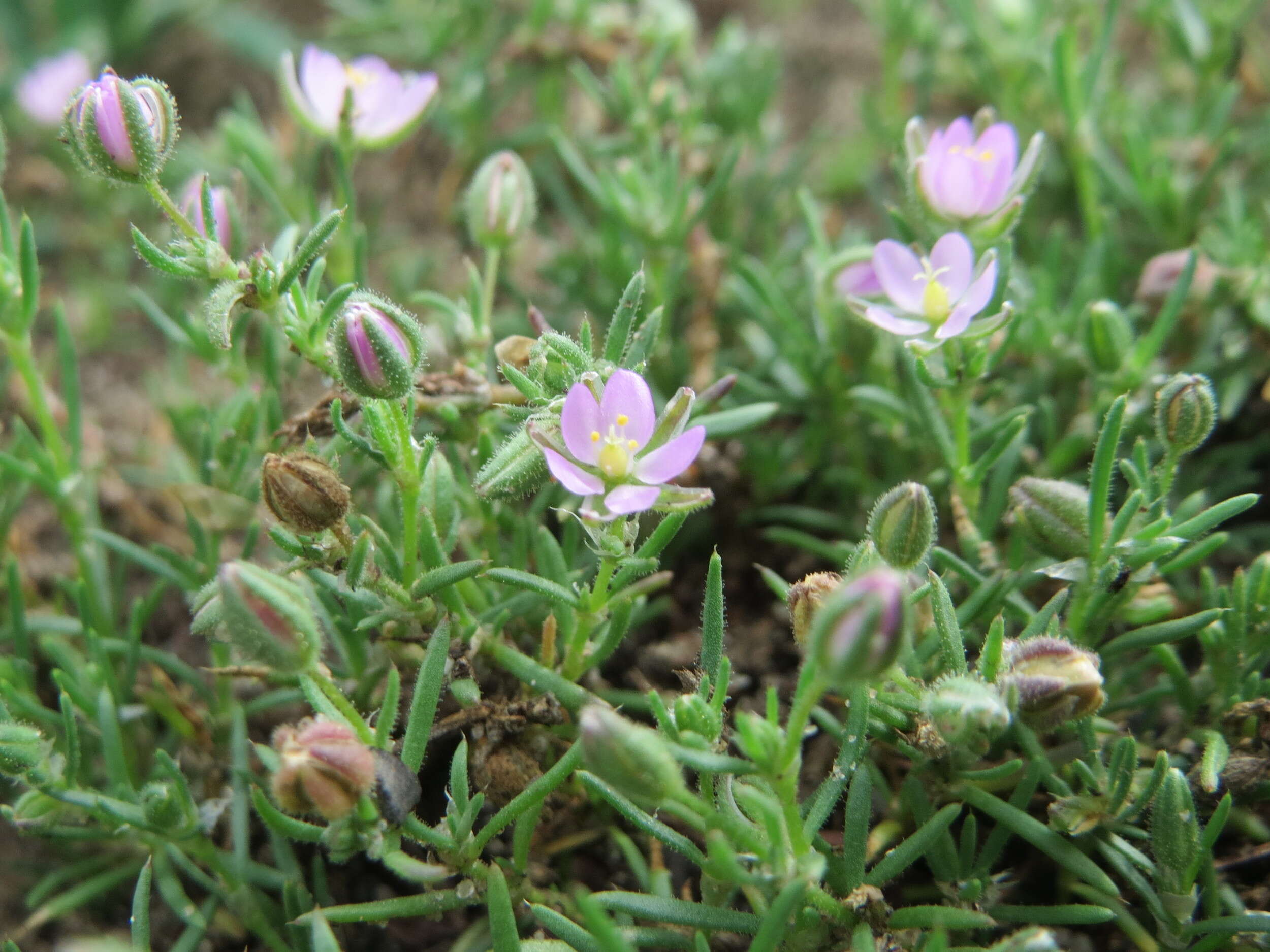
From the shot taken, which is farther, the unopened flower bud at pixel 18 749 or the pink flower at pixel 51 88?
the pink flower at pixel 51 88

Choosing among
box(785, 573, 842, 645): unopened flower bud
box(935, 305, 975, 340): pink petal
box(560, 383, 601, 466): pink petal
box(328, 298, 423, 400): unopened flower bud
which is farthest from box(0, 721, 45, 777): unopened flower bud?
box(935, 305, 975, 340): pink petal

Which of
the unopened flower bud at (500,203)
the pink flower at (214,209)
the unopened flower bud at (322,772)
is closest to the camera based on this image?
the unopened flower bud at (322,772)

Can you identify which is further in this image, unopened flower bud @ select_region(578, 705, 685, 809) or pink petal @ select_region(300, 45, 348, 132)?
pink petal @ select_region(300, 45, 348, 132)

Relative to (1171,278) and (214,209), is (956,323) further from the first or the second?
(214,209)

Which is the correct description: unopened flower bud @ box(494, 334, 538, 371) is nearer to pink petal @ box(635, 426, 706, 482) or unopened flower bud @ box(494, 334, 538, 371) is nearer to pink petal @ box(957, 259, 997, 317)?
pink petal @ box(635, 426, 706, 482)

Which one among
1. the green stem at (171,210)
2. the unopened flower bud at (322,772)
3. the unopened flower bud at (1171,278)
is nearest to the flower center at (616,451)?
the unopened flower bud at (322,772)

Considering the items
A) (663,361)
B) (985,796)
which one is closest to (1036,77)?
(663,361)

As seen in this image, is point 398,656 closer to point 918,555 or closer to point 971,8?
point 918,555

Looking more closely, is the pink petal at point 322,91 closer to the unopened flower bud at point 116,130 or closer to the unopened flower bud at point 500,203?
the unopened flower bud at point 500,203
